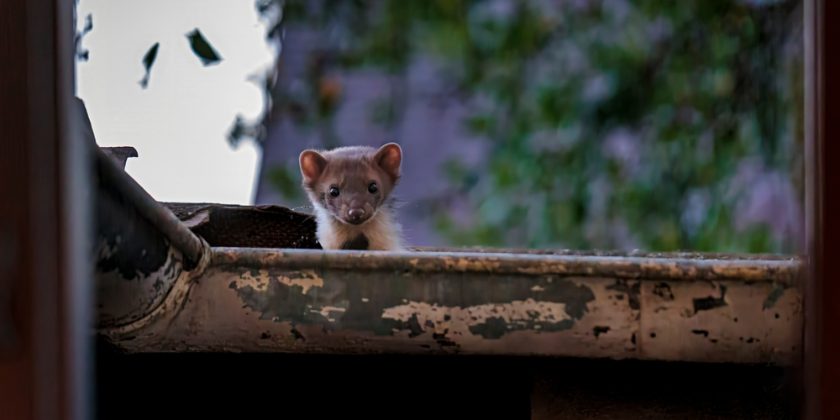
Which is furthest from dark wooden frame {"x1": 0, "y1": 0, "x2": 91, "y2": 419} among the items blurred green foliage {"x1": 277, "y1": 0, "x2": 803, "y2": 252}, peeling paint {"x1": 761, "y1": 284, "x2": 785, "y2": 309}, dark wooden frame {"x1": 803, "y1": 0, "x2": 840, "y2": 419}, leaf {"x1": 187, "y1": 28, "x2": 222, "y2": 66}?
blurred green foliage {"x1": 277, "y1": 0, "x2": 803, "y2": 252}

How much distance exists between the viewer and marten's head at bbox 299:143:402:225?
3.13 metres

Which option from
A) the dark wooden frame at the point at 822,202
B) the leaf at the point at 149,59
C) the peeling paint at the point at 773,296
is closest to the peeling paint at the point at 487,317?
the peeling paint at the point at 773,296

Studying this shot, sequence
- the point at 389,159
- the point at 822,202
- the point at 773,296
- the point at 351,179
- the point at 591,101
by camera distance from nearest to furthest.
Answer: the point at 822,202 → the point at 773,296 → the point at 351,179 → the point at 389,159 → the point at 591,101

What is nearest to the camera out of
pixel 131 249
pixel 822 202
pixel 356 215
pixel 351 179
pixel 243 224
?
pixel 822 202

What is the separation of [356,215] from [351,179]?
0.17 metres

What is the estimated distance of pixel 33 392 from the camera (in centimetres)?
73

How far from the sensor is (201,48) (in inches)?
106

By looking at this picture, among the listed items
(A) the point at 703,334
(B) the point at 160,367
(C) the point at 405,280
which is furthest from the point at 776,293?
(B) the point at 160,367

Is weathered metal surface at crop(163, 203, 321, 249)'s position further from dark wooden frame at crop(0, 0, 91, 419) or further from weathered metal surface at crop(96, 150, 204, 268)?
dark wooden frame at crop(0, 0, 91, 419)

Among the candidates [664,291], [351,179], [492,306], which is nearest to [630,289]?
[664,291]

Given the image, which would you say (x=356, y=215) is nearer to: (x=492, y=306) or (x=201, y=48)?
(x=201, y=48)

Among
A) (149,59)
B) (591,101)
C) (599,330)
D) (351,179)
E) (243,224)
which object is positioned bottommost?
(599,330)

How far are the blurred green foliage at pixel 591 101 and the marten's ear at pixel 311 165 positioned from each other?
58.4 inches

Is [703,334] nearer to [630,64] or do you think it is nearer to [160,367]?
[160,367]
